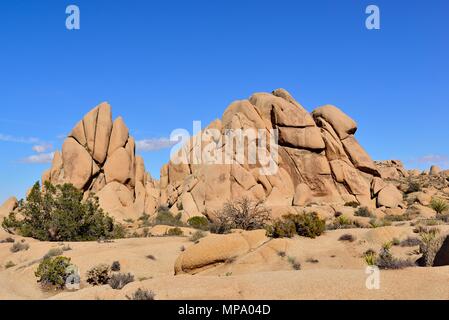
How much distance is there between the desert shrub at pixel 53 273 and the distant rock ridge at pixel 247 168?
22142 millimetres

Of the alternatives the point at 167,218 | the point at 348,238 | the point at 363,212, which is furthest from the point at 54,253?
the point at 363,212

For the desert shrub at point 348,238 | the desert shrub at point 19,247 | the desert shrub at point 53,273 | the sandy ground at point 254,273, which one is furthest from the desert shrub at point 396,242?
the desert shrub at point 19,247

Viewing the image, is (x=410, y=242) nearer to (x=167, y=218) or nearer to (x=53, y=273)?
(x=53, y=273)

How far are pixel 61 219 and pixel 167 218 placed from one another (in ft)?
42.5

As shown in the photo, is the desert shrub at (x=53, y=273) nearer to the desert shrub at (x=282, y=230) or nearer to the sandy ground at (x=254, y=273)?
the sandy ground at (x=254, y=273)

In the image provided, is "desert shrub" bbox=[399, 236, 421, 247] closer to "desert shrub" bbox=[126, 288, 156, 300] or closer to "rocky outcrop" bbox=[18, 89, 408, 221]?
"desert shrub" bbox=[126, 288, 156, 300]

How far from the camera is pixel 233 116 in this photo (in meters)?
47.1

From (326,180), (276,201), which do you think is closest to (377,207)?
(326,180)

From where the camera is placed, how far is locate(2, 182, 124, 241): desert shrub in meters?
29.6

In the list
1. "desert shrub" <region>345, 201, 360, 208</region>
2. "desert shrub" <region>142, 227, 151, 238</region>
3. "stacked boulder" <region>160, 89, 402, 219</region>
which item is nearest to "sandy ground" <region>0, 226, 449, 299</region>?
"desert shrub" <region>142, 227, 151, 238</region>

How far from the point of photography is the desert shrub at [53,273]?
679 inches

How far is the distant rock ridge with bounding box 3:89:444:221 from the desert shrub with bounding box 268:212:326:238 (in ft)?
57.4
